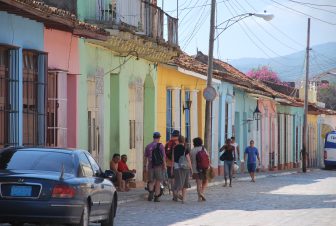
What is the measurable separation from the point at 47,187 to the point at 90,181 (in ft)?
4.18

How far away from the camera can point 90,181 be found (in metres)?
16.4

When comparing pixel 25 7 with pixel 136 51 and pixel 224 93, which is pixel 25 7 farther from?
pixel 224 93


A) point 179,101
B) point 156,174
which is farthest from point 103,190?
point 179,101

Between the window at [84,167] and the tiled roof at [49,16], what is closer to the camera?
the window at [84,167]

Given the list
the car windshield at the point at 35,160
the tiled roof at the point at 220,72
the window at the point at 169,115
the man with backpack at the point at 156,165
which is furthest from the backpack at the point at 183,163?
the window at the point at 169,115

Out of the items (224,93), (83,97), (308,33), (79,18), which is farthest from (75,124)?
(308,33)

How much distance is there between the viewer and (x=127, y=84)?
105ft

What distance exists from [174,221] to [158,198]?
21.1ft

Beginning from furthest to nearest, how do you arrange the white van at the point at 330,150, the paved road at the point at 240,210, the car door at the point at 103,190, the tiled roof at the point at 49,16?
the white van at the point at 330,150 → the tiled roof at the point at 49,16 → the paved road at the point at 240,210 → the car door at the point at 103,190

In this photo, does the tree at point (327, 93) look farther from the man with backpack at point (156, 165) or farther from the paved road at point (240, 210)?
the man with backpack at point (156, 165)

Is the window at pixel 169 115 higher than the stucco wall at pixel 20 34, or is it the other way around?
the stucco wall at pixel 20 34

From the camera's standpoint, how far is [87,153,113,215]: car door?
17047 mm

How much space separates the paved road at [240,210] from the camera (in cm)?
1969

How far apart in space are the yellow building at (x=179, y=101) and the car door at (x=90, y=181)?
63.3 feet
